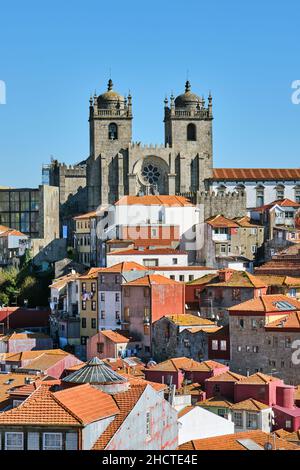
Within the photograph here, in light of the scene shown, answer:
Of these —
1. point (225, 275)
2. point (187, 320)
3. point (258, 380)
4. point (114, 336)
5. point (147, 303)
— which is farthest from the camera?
point (225, 275)

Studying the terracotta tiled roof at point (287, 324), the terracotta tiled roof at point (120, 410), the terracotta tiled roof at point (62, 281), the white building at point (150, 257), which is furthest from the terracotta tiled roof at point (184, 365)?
the terracotta tiled roof at point (120, 410)

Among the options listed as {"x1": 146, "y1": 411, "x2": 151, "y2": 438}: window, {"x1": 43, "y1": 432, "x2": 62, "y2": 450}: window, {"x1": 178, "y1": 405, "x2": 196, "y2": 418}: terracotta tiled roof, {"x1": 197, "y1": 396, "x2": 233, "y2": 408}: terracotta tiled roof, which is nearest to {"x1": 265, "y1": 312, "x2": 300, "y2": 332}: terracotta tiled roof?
{"x1": 197, "y1": 396, "x2": 233, "y2": 408}: terracotta tiled roof

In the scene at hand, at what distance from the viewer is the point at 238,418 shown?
51688 mm

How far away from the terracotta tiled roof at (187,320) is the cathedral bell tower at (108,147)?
98.9ft

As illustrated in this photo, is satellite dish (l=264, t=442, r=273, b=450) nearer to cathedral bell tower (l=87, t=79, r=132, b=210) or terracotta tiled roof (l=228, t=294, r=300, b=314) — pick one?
terracotta tiled roof (l=228, t=294, r=300, b=314)

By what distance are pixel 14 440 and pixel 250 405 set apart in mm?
23779

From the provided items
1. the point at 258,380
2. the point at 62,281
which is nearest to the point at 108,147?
the point at 62,281

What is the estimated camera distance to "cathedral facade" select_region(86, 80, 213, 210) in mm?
97250

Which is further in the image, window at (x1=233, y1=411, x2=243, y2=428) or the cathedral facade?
the cathedral facade

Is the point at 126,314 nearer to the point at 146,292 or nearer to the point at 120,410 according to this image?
the point at 146,292

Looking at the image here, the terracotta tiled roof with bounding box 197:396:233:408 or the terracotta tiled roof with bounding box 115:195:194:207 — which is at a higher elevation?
the terracotta tiled roof with bounding box 115:195:194:207

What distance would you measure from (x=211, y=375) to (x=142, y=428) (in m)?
26.6

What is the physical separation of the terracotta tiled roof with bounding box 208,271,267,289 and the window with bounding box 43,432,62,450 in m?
40.3
